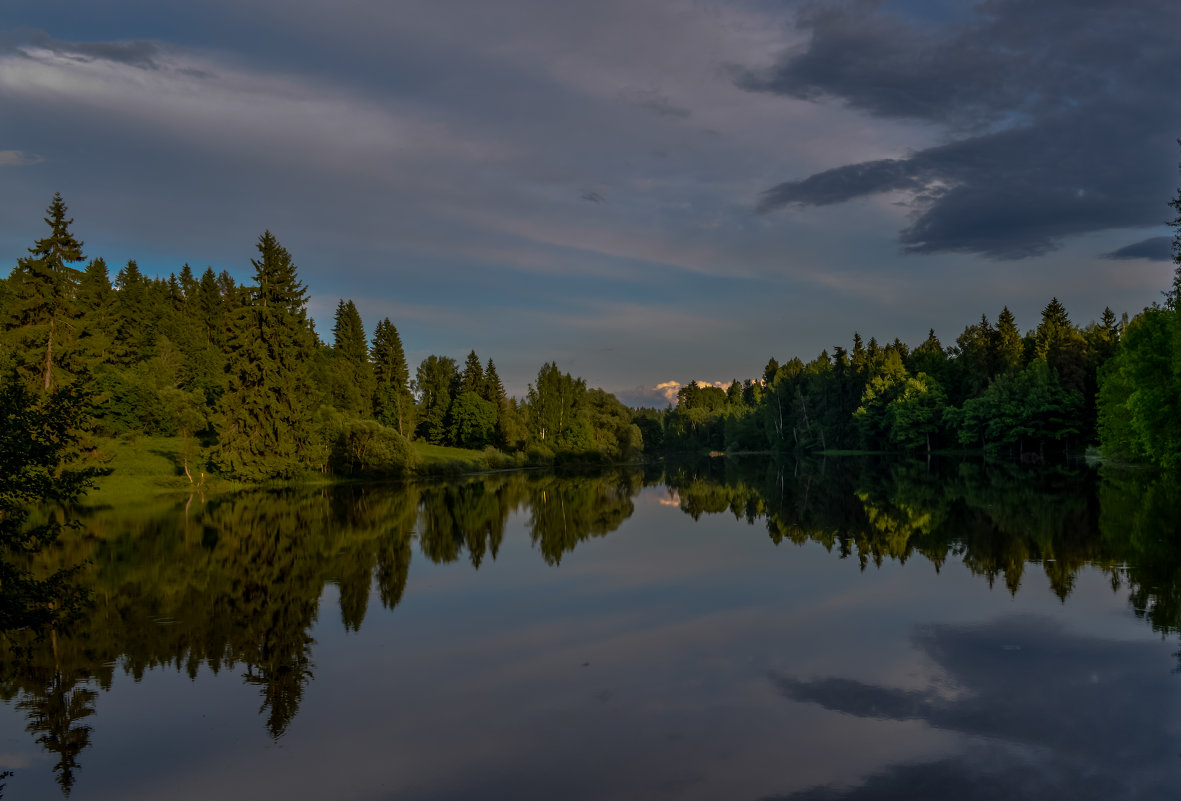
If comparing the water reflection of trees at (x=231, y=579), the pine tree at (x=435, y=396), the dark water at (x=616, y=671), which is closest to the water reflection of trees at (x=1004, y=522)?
the dark water at (x=616, y=671)

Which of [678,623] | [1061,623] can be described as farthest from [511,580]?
[1061,623]

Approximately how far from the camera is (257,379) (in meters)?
52.8

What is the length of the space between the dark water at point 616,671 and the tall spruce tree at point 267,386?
2674cm

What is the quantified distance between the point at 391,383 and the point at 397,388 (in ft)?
3.64

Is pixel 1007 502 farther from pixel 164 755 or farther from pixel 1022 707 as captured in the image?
pixel 164 755

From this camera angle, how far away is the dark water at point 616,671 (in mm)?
8703

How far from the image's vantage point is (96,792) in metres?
8.57

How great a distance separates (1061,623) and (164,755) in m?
14.6

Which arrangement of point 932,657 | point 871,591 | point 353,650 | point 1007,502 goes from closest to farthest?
point 932,657, point 353,650, point 871,591, point 1007,502

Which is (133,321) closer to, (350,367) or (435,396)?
(350,367)

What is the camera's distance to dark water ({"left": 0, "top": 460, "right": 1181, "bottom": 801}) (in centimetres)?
870

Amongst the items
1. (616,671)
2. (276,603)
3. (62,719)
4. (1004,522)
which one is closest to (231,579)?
(276,603)

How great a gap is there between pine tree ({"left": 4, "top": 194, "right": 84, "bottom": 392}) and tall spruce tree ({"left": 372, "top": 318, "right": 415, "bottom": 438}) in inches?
1750

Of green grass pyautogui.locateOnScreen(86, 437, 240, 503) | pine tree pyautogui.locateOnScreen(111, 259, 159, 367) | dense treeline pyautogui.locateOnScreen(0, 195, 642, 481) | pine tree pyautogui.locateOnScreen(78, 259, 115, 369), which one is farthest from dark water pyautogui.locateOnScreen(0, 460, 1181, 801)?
pine tree pyautogui.locateOnScreen(111, 259, 159, 367)
